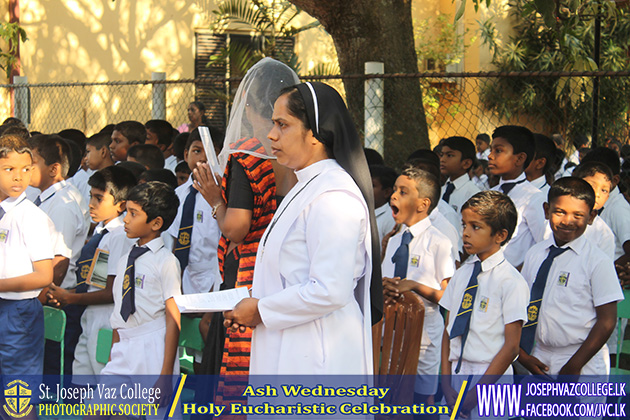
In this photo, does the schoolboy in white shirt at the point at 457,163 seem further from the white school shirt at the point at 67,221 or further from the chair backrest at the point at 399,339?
the white school shirt at the point at 67,221

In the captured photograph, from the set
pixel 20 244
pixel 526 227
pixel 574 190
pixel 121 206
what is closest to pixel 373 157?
pixel 526 227

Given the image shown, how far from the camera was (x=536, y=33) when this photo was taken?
1522 cm

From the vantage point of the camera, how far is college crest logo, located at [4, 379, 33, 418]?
4129mm

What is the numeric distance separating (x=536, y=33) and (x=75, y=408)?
13.1m

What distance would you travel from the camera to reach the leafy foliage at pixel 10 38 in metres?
9.63

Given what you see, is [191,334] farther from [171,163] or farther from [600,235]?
[171,163]

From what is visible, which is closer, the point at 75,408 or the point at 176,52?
the point at 75,408

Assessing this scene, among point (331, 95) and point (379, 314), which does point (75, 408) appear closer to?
point (379, 314)

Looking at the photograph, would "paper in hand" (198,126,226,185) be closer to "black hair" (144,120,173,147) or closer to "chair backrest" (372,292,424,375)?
"chair backrest" (372,292,424,375)

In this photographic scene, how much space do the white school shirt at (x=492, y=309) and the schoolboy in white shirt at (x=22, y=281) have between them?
222 centimetres

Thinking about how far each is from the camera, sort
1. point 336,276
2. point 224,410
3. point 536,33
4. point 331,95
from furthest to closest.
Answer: point 536,33
point 224,410
point 331,95
point 336,276

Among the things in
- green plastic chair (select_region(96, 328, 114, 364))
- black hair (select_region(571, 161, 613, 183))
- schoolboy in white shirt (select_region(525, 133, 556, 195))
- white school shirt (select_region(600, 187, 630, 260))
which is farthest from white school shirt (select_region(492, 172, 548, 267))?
green plastic chair (select_region(96, 328, 114, 364))

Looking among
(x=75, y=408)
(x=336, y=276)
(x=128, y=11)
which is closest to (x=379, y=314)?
(x=336, y=276)

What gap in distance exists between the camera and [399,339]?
357cm
